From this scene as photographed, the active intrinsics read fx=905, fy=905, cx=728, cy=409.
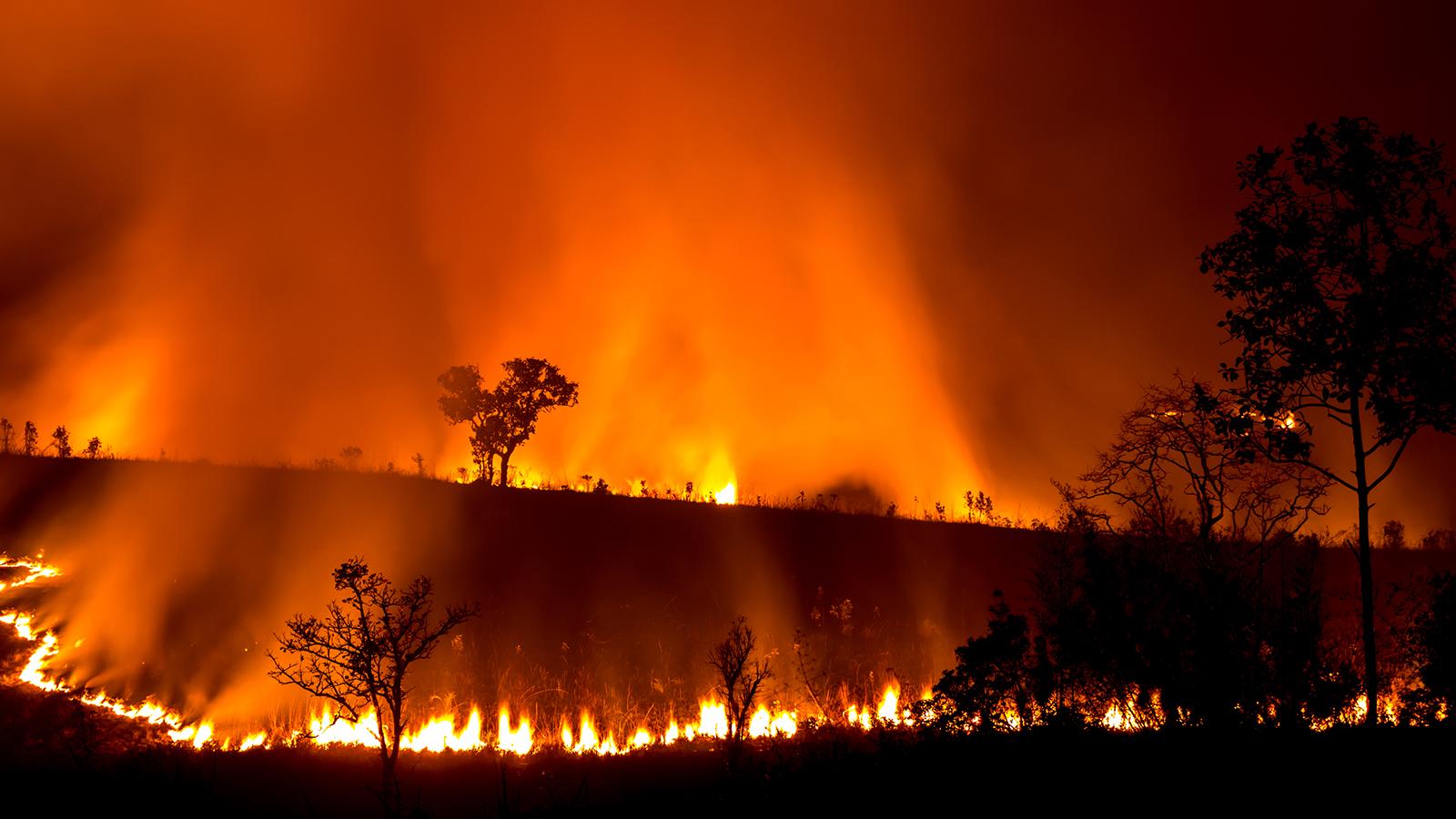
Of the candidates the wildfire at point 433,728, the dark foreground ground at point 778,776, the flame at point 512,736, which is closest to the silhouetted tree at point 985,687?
the dark foreground ground at point 778,776

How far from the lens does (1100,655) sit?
21.0m

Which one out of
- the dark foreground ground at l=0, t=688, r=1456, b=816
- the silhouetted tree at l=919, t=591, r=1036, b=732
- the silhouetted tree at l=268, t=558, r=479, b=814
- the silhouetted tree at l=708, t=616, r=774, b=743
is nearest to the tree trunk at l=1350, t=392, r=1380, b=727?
the dark foreground ground at l=0, t=688, r=1456, b=816

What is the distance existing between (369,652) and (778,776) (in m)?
8.69

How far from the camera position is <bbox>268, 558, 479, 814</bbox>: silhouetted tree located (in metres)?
18.3

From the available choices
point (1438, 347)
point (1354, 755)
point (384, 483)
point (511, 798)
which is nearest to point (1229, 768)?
point (1354, 755)

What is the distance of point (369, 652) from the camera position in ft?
61.2

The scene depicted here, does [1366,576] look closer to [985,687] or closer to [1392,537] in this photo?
[985,687]

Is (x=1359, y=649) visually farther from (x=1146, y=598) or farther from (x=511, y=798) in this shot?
(x=511, y=798)

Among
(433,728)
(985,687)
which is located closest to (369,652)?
(433,728)

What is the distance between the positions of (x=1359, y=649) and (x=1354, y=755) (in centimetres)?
2133

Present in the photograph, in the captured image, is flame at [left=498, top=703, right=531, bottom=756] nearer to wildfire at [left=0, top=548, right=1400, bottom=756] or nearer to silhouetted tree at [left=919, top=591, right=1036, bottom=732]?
wildfire at [left=0, top=548, right=1400, bottom=756]

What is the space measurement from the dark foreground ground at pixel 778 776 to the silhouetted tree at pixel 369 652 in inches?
69.6

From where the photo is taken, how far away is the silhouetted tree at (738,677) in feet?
71.7

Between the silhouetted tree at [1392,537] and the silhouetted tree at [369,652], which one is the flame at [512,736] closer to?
the silhouetted tree at [369,652]
